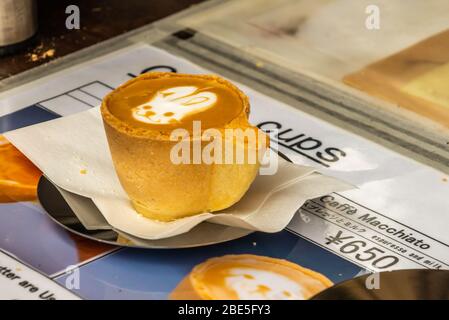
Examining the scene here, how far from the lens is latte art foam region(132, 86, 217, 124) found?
0.69m

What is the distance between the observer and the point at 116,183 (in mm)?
737

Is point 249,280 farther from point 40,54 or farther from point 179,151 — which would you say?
point 40,54

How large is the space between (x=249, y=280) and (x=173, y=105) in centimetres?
16

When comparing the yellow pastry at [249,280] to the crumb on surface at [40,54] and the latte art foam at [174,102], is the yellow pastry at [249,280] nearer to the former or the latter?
the latte art foam at [174,102]

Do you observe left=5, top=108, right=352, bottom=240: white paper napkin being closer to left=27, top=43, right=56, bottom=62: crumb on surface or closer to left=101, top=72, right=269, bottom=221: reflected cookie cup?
left=101, top=72, right=269, bottom=221: reflected cookie cup

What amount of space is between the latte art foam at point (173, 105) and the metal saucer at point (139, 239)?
0.30 ft

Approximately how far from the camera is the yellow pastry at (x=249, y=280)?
646mm

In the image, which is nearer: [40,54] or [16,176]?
[16,176]

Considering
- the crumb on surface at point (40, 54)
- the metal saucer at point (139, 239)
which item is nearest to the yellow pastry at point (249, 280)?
the metal saucer at point (139, 239)

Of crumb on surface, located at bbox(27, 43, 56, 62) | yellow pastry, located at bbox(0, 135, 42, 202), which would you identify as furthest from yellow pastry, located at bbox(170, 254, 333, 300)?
crumb on surface, located at bbox(27, 43, 56, 62)

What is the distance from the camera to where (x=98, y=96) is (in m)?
0.96

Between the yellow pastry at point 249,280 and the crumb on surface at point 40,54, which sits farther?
the crumb on surface at point 40,54

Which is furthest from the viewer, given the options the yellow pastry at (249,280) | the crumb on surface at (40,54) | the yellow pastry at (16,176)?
the crumb on surface at (40,54)

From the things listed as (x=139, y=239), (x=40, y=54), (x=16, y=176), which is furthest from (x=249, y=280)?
(x=40, y=54)
